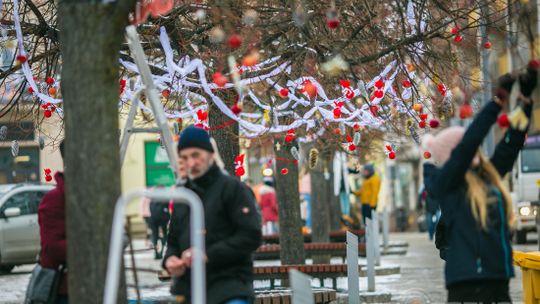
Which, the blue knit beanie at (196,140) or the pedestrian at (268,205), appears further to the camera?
the pedestrian at (268,205)

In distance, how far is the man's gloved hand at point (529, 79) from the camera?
24.7 feet

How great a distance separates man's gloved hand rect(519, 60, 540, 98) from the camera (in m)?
7.52

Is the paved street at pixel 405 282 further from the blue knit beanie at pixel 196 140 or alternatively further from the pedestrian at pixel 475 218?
the pedestrian at pixel 475 218

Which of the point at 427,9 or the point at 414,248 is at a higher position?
the point at 427,9

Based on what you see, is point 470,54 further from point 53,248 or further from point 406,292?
point 53,248

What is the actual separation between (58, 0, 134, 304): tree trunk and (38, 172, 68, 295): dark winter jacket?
80cm

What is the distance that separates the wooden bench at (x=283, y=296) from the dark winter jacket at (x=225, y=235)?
455cm

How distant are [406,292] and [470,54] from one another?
4532mm

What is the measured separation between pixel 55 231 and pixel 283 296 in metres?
4.29

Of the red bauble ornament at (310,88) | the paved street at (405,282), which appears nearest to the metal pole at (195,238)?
the paved street at (405,282)

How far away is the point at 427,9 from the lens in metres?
13.0

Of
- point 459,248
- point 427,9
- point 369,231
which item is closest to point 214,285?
point 459,248

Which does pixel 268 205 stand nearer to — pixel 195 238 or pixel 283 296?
pixel 283 296

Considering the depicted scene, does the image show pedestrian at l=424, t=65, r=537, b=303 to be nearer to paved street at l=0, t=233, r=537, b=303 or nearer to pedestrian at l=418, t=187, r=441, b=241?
paved street at l=0, t=233, r=537, b=303
